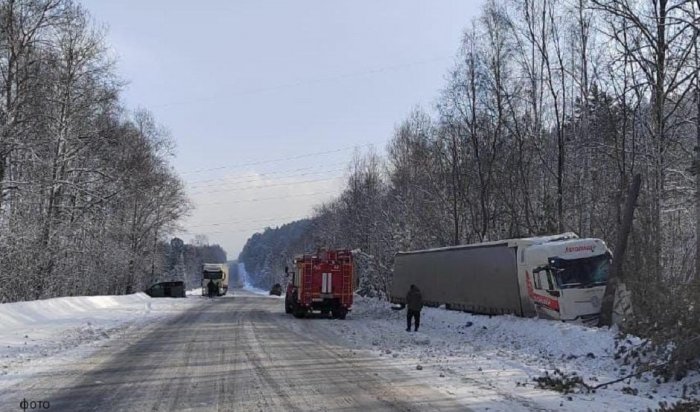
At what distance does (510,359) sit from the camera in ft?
47.7

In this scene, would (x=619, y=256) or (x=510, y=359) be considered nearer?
(x=510, y=359)

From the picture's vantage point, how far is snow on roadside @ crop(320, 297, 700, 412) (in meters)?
9.71

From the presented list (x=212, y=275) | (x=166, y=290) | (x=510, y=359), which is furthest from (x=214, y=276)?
(x=510, y=359)

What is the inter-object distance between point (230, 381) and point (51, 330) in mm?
11730

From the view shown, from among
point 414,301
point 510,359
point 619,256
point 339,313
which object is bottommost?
point 510,359

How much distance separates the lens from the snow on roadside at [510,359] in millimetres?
9711

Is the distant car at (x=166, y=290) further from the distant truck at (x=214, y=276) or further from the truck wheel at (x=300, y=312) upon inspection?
the truck wheel at (x=300, y=312)

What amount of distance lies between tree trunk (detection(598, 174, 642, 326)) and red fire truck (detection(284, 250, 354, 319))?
520 inches

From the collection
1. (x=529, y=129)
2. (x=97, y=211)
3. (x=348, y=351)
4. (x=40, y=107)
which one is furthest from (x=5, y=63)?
(x=529, y=129)

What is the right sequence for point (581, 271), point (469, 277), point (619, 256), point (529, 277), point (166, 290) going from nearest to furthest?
point (619, 256) → point (581, 271) → point (529, 277) → point (469, 277) → point (166, 290)

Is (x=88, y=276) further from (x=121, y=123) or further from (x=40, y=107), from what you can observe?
(x=40, y=107)

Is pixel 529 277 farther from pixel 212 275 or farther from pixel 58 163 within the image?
pixel 212 275

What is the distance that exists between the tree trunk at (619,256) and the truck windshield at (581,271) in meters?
1.59

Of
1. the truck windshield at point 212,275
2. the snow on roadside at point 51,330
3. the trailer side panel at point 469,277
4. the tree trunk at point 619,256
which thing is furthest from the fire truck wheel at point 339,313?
the truck windshield at point 212,275
